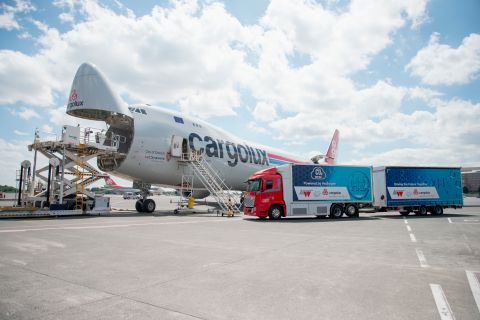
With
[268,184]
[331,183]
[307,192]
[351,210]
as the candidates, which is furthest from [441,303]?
[351,210]

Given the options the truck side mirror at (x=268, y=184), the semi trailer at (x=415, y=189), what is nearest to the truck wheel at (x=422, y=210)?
the semi trailer at (x=415, y=189)

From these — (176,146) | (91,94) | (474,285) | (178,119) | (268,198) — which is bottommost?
(474,285)

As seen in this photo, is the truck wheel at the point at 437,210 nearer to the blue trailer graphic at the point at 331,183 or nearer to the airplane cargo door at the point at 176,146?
the blue trailer graphic at the point at 331,183

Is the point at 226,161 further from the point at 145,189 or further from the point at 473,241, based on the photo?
the point at 473,241

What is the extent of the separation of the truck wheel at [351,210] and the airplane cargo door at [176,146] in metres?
12.6

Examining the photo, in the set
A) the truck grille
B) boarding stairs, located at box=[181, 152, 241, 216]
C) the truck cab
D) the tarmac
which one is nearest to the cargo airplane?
boarding stairs, located at box=[181, 152, 241, 216]

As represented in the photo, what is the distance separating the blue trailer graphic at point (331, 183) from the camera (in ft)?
66.1

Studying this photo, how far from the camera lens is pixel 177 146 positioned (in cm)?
2216

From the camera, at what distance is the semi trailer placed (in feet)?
73.7

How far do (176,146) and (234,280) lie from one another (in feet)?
57.9

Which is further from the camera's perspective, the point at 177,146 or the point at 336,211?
the point at 177,146

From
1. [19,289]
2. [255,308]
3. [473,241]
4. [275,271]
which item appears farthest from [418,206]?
[19,289]

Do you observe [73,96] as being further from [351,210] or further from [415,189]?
[415,189]

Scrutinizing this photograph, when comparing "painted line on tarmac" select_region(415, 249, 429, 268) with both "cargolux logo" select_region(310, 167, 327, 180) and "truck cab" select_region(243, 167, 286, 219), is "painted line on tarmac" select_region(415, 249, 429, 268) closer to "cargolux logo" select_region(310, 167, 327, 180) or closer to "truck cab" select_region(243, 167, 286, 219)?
"truck cab" select_region(243, 167, 286, 219)
